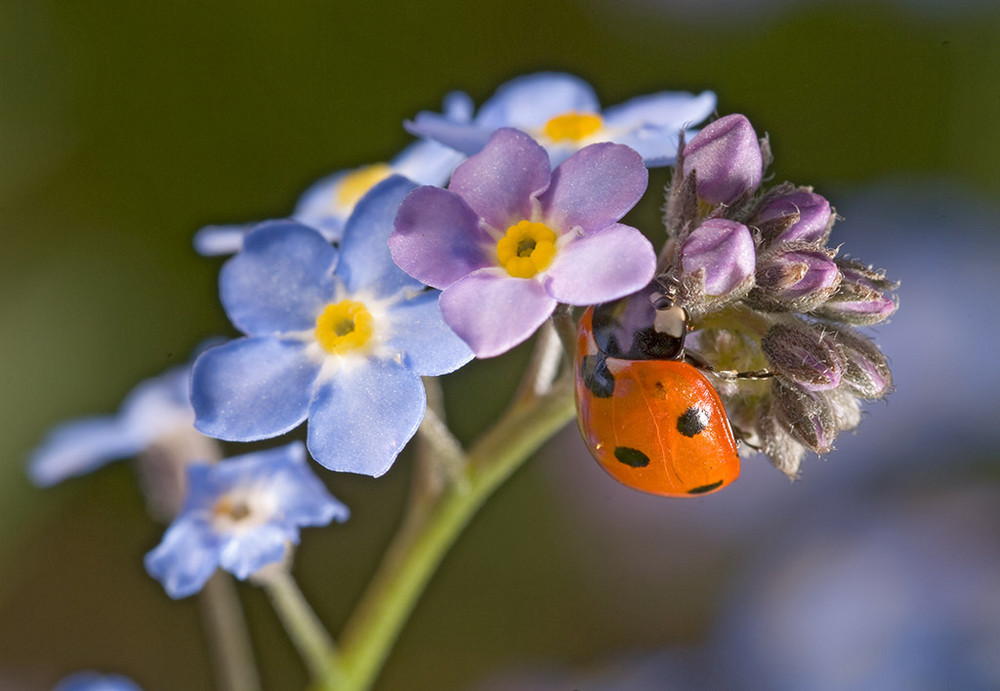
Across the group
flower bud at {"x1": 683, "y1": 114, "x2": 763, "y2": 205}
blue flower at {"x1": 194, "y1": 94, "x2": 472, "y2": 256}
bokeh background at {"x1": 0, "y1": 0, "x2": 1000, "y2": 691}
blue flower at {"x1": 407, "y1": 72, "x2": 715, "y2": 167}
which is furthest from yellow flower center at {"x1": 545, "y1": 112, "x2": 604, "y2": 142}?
bokeh background at {"x1": 0, "y1": 0, "x2": 1000, "y2": 691}

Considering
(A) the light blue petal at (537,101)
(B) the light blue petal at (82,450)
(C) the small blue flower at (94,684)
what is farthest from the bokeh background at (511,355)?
(A) the light blue petal at (537,101)

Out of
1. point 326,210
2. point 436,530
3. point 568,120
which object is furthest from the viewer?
point 326,210

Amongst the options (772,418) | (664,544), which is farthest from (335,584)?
(772,418)

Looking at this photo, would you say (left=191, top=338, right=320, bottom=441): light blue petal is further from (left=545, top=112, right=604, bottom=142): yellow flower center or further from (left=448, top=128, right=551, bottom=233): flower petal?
(left=545, top=112, right=604, bottom=142): yellow flower center

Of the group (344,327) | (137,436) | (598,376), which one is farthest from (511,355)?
(598,376)

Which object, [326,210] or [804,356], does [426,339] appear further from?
[326,210]
